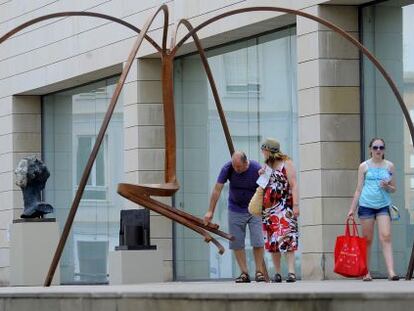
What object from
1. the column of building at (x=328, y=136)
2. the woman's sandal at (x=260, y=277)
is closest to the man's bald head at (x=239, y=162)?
the woman's sandal at (x=260, y=277)

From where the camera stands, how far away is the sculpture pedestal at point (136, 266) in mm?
25469

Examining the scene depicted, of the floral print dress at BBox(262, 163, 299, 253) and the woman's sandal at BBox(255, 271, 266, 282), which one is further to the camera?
the woman's sandal at BBox(255, 271, 266, 282)

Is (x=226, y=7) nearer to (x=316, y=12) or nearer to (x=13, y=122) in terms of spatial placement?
(x=316, y=12)

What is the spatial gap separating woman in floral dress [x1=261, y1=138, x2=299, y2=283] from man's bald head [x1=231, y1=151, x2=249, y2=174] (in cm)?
73

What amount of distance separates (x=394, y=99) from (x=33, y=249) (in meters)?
6.40

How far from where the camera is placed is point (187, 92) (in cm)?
3284

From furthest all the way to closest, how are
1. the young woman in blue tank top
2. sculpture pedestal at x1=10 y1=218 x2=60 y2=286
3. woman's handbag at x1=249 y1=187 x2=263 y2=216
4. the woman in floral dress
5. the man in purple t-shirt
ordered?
sculpture pedestal at x1=10 y1=218 x2=60 y2=286, the man in purple t-shirt, the young woman in blue tank top, woman's handbag at x1=249 y1=187 x2=263 y2=216, the woman in floral dress

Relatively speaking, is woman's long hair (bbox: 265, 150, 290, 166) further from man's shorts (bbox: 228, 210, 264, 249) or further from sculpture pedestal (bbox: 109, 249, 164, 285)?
sculpture pedestal (bbox: 109, 249, 164, 285)

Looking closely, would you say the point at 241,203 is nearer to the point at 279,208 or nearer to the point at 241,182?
the point at 241,182

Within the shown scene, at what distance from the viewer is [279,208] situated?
22266 mm

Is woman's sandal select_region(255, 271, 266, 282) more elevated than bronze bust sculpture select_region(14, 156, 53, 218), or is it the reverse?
bronze bust sculpture select_region(14, 156, 53, 218)

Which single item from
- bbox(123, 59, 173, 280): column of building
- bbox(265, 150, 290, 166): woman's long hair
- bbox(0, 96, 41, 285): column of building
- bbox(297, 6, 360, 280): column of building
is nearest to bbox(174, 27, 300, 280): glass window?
bbox(123, 59, 173, 280): column of building

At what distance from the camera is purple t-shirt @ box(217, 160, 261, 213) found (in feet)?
76.1

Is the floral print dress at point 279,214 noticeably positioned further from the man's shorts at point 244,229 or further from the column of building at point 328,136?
the column of building at point 328,136
